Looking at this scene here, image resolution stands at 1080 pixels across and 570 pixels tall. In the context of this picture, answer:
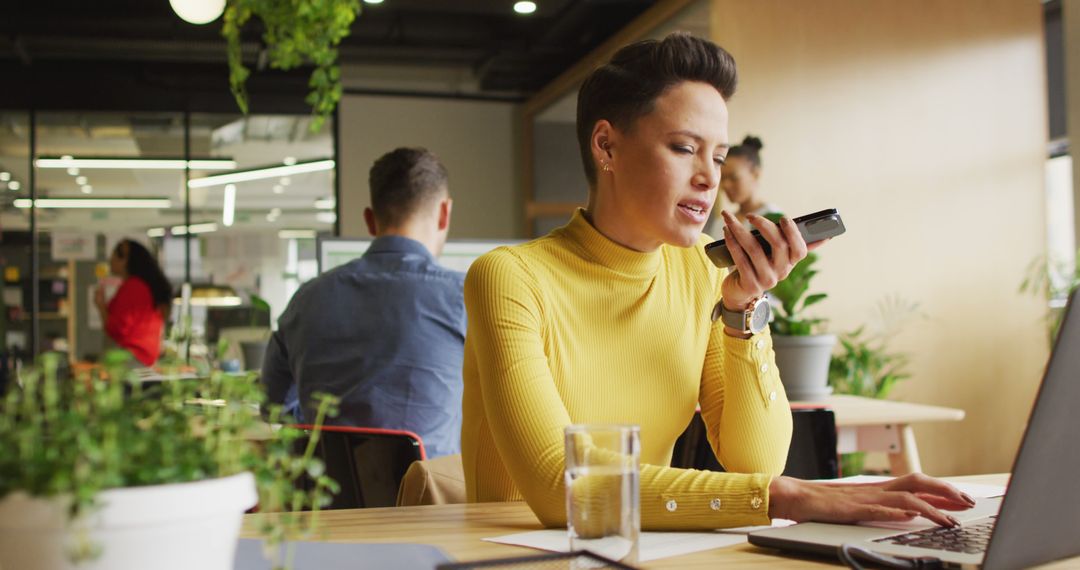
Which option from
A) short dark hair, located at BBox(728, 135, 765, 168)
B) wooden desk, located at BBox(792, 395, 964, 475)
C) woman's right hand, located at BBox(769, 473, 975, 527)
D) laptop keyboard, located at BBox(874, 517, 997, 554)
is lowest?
wooden desk, located at BBox(792, 395, 964, 475)

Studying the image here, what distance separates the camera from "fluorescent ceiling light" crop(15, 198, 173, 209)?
8.63 meters

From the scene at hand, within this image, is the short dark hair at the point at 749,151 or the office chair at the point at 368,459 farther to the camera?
the short dark hair at the point at 749,151

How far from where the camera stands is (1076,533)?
37.1 inches

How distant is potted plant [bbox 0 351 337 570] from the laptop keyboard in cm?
59

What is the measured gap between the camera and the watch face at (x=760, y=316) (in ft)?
4.85

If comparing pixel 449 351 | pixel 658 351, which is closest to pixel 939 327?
pixel 449 351

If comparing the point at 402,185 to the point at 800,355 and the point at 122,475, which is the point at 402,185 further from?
the point at 122,475

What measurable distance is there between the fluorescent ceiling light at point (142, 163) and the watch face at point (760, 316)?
27.0 ft

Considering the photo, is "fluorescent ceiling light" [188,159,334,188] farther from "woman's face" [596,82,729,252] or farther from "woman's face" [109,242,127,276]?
"woman's face" [596,82,729,252]

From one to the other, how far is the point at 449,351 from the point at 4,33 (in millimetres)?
6575

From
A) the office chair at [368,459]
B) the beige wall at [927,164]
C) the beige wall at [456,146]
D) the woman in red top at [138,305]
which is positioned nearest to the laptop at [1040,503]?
the office chair at [368,459]

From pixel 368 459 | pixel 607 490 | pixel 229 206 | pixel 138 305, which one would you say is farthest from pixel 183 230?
pixel 607 490

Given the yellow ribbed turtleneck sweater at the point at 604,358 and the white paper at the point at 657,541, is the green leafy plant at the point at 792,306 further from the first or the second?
the white paper at the point at 657,541

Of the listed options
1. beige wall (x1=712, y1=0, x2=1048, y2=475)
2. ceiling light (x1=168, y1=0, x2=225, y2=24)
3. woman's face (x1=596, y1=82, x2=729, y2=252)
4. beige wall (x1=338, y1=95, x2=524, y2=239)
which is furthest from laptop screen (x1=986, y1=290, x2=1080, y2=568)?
beige wall (x1=338, y1=95, x2=524, y2=239)
